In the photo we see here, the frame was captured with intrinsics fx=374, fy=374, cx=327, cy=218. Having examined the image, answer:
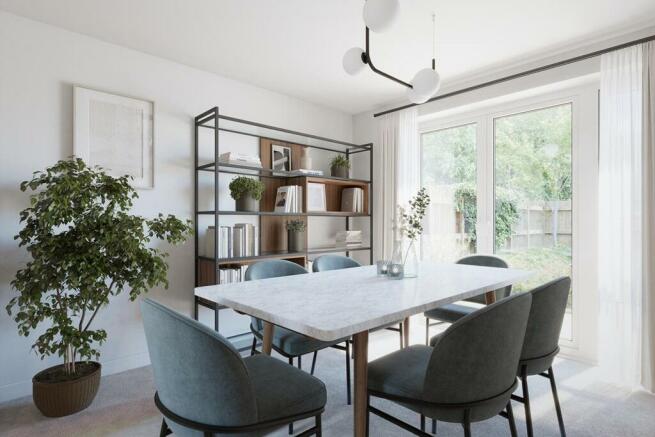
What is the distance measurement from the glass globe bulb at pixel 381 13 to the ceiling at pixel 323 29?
80cm

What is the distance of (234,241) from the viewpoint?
316 centimetres

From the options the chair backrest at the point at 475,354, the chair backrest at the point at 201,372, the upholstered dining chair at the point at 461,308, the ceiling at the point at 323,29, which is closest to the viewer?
the chair backrest at the point at 201,372

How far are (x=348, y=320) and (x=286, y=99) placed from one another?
3206 mm

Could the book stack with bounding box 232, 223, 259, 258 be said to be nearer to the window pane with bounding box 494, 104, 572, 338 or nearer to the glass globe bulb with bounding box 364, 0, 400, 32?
the glass globe bulb with bounding box 364, 0, 400, 32

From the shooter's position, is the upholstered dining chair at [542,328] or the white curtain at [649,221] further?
the white curtain at [649,221]

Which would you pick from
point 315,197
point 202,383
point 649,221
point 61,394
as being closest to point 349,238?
point 315,197

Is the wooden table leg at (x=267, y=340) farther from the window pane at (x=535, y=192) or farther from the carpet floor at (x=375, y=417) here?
the window pane at (x=535, y=192)

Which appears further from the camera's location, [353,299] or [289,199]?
[289,199]

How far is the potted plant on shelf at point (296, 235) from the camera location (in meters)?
3.60

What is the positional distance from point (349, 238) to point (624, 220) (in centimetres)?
240

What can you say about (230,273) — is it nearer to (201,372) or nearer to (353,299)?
(353,299)

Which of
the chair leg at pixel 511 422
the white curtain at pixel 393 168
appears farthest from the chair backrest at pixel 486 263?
the chair leg at pixel 511 422

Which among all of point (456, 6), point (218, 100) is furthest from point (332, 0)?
point (218, 100)

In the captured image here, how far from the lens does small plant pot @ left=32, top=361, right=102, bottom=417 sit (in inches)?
84.3
